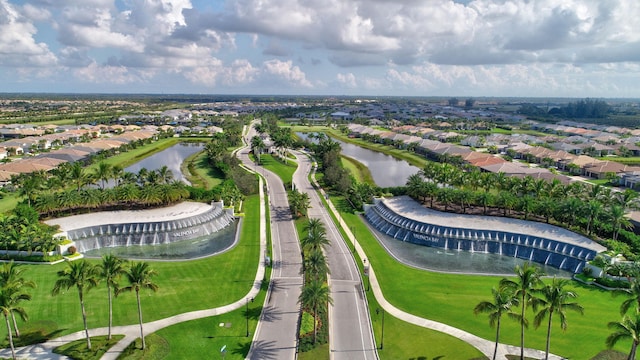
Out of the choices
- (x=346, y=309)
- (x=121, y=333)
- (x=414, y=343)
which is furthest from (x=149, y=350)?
(x=414, y=343)

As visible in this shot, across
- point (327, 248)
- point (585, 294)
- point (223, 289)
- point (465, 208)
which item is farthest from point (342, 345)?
point (465, 208)

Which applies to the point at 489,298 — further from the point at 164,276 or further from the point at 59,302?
the point at 59,302

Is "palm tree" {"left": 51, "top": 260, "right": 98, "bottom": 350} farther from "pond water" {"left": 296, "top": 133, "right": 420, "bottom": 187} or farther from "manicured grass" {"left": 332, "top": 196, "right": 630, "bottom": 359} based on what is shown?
"pond water" {"left": 296, "top": 133, "right": 420, "bottom": 187}

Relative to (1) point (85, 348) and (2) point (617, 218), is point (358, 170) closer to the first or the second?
(2) point (617, 218)

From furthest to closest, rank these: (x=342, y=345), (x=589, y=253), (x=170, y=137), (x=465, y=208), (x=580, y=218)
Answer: (x=170, y=137) < (x=465, y=208) < (x=580, y=218) < (x=589, y=253) < (x=342, y=345)

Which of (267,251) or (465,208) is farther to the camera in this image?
Result: (465,208)

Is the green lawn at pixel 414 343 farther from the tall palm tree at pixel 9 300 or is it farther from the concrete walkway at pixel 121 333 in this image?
the tall palm tree at pixel 9 300

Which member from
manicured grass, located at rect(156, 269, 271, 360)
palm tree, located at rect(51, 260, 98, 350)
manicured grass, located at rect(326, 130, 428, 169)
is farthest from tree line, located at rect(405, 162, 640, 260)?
palm tree, located at rect(51, 260, 98, 350)
